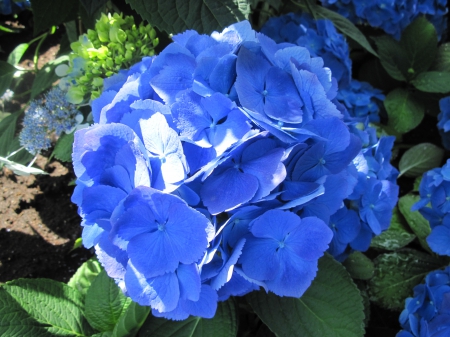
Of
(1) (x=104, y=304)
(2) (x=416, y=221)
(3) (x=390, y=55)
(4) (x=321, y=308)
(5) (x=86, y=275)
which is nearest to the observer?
(4) (x=321, y=308)

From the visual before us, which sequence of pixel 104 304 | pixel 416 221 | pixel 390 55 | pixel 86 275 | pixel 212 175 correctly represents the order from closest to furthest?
pixel 212 175, pixel 104 304, pixel 86 275, pixel 416 221, pixel 390 55

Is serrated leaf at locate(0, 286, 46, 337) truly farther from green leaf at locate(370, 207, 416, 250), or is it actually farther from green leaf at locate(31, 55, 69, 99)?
green leaf at locate(370, 207, 416, 250)

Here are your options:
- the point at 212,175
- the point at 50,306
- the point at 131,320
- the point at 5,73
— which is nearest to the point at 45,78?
the point at 5,73

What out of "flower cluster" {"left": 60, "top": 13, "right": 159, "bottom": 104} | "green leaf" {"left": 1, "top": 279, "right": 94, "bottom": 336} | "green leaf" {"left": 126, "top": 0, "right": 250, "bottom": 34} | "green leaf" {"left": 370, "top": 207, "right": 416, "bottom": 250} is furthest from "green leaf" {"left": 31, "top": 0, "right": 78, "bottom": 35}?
"green leaf" {"left": 370, "top": 207, "right": 416, "bottom": 250}

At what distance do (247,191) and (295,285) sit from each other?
0.17 meters

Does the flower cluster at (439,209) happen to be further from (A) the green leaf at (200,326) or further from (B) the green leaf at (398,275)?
(A) the green leaf at (200,326)

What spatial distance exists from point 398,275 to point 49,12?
1.19 m

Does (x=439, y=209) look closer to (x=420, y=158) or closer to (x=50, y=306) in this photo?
(x=420, y=158)

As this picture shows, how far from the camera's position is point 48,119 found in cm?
118

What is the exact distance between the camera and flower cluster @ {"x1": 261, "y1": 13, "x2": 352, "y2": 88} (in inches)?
52.9

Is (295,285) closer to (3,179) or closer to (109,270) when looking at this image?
(109,270)

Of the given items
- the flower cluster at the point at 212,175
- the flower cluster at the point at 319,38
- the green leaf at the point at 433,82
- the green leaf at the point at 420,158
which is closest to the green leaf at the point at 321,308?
the flower cluster at the point at 212,175

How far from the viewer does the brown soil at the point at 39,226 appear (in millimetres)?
1466

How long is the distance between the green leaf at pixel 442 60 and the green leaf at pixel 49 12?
1.27 metres
